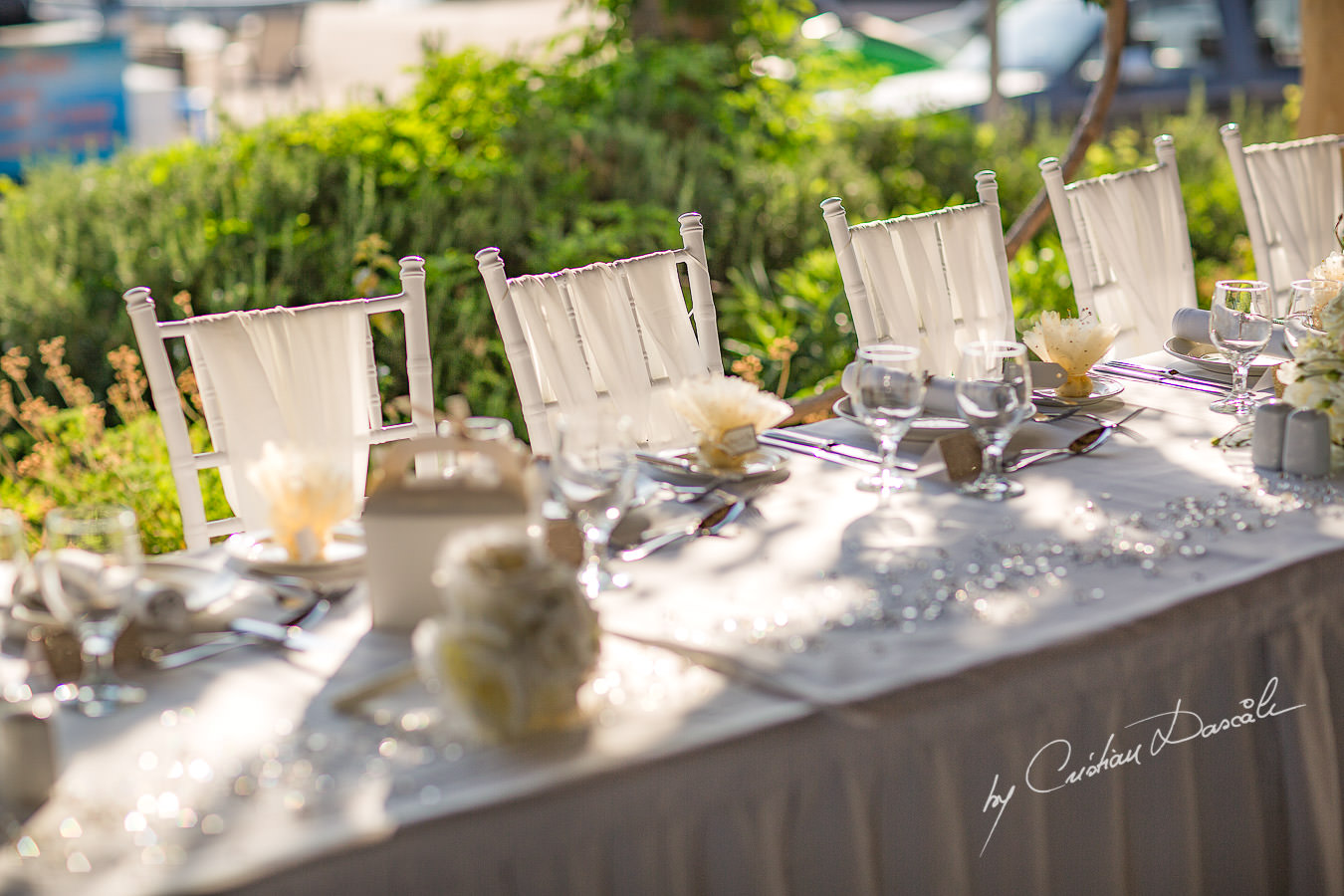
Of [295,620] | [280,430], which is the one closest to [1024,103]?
[280,430]

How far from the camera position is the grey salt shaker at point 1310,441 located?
1.53 meters

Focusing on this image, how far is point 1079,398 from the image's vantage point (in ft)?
6.22

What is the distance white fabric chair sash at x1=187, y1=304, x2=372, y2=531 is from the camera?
5.91ft

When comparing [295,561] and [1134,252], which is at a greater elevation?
[1134,252]

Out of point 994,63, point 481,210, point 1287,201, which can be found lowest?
point 1287,201

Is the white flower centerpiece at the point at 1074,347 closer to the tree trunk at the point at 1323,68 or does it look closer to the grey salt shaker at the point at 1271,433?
the grey salt shaker at the point at 1271,433

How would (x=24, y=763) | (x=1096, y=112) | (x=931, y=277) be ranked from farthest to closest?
(x=1096, y=112), (x=931, y=277), (x=24, y=763)

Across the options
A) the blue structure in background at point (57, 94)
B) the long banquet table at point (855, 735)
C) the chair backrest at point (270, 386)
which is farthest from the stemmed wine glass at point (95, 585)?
the blue structure in background at point (57, 94)

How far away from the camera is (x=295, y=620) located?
3.97 ft

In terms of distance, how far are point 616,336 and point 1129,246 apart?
127cm

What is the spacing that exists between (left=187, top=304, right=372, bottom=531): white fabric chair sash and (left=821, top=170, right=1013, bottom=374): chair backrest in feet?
2.92

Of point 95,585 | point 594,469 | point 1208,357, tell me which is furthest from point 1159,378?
point 95,585

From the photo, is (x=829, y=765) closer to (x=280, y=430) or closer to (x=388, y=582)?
(x=388, y=582)

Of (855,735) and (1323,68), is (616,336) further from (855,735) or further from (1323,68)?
(1323,68)
